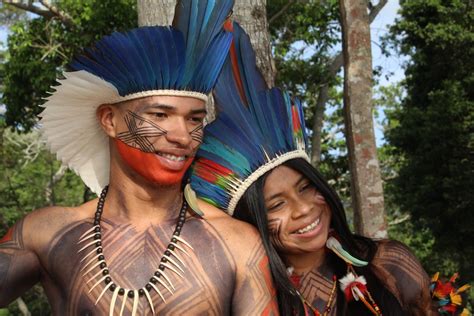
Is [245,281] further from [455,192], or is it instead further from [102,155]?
[455,192]

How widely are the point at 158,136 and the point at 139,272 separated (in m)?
0.55

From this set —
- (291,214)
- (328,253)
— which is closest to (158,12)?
(291,214)

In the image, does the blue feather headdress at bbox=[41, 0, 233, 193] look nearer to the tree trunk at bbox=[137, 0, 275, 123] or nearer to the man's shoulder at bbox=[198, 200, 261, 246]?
the man's shoulder at bbox=[198, 200, 261, 246]

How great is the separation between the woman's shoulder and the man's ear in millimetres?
1467

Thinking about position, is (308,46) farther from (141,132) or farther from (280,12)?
(141,132)

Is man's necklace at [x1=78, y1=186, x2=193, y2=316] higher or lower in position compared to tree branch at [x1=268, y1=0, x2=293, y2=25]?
lower

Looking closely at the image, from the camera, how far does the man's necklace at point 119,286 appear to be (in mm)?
2807

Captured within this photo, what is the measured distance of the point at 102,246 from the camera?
9.58ft

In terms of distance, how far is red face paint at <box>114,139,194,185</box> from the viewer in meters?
2.88

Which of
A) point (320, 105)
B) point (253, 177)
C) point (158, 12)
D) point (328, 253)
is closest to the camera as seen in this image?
point (253, 177)

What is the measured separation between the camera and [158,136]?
2859 mm

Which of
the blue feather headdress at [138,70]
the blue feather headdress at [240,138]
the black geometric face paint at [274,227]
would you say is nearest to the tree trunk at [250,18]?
the blue feather headdress at [240,138]

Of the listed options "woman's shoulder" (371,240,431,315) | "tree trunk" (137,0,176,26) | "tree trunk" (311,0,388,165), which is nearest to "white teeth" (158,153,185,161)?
"woman's shoulder" (371,240,431,315)

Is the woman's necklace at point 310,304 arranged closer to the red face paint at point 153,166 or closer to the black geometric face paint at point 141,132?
the red face paint at point 153,166
